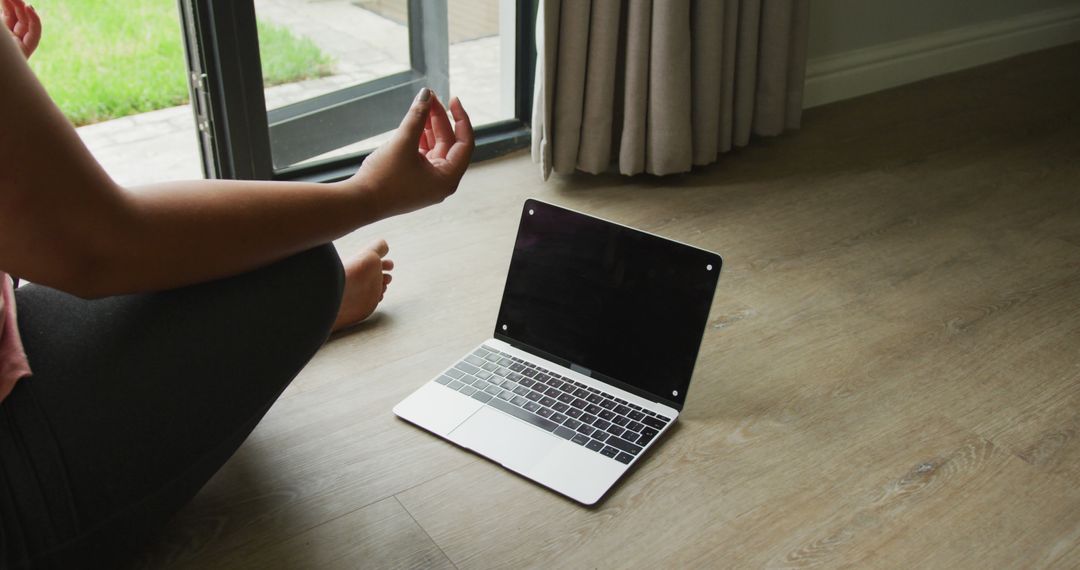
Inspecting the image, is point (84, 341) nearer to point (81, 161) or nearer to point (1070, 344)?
point (81, 161)

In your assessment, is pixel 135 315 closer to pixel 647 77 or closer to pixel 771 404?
pixel 771 404

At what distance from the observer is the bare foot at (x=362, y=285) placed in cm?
146

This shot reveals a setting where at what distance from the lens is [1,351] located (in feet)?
2.77

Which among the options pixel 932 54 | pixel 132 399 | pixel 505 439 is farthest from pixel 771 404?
pixel 932 54

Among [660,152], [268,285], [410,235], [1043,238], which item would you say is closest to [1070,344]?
[1043,238]

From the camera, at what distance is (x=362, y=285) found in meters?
1.46

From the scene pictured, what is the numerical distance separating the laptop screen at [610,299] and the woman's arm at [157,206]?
30 centimetres

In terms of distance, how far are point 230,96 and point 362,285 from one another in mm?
568

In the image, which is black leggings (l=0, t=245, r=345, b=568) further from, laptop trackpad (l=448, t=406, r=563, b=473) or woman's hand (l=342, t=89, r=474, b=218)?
laptop trackpad (l=448, t=406, r=563, b=473)

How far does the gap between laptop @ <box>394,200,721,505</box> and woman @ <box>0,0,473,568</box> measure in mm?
325

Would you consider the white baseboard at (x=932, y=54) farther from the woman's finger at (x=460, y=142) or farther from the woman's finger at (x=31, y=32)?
the woman's finger at (x=31, y=32)

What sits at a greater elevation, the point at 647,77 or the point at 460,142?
the point at 460,142

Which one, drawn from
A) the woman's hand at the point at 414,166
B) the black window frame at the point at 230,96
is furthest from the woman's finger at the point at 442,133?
the black window frame at the point at 230,96

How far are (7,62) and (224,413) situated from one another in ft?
1.26
